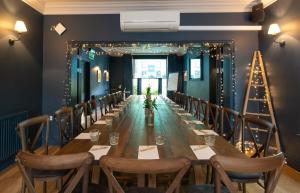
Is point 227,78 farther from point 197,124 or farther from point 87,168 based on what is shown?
point 87,168

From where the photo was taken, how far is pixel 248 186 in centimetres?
277

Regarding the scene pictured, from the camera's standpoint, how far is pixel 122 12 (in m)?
4.27

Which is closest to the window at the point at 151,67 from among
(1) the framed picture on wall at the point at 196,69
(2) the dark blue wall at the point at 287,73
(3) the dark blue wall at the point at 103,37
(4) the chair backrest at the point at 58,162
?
(1) the framed picture on wall at the point at 196,69

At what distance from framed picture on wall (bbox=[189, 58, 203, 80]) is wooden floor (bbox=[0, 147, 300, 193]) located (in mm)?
5208

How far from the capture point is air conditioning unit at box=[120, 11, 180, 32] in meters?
4.16

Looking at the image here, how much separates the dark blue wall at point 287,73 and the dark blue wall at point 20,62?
4.00 m

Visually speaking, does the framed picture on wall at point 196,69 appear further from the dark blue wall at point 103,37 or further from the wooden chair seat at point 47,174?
the wooden chair seat at point 47,174

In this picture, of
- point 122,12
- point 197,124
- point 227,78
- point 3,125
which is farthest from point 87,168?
point 227,78

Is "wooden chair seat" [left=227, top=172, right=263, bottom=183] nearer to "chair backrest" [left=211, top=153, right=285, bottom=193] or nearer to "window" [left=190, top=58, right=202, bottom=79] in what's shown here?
"chair backrest" [left=211, top=153, right=285, bottom=193]

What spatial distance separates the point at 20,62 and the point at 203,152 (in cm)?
331

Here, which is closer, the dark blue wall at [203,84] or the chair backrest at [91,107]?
the chair backrest at [91,107]

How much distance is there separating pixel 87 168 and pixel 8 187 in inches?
82.0

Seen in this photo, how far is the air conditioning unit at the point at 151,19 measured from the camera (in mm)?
4156

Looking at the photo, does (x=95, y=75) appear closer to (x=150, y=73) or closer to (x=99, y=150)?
(x=150, y=73)
